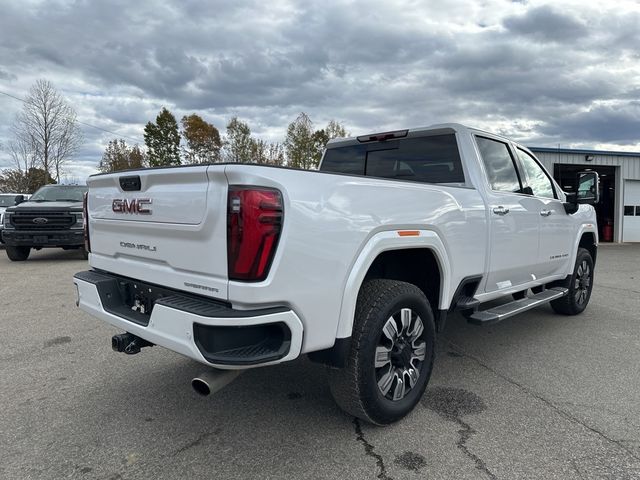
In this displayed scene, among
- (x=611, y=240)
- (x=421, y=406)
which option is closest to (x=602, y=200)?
(x=611, y=240)

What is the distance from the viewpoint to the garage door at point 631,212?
19906 millimetres

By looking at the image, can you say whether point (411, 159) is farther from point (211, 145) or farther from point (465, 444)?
point (211, 145)

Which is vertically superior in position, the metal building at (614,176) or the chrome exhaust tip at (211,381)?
the metal building at (614,176)

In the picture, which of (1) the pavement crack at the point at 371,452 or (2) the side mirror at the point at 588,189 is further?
(2) the side mirror at the point at 588,189

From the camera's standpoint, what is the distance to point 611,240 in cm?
2086

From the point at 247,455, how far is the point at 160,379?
1404 millimetres

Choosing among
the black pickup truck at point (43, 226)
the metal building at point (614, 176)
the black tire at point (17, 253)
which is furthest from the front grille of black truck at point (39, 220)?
the metal building at point (614, 176)

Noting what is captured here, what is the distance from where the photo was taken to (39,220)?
10.1m

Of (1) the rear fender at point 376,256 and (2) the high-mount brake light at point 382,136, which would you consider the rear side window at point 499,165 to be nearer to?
(2) the high-mount brake light at point 382,136

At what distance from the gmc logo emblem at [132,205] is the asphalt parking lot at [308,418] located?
1.36 m

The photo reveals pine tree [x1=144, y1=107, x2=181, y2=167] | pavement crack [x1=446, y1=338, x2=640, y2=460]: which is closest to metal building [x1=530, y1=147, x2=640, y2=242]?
pavement crack [x1=446, y1=338, x2=640, y2=460]

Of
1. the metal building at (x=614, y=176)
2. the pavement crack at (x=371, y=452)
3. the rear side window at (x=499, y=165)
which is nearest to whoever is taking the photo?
the pavement crack at (x=371, y=452)

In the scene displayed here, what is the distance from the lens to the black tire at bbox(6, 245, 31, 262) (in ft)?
35.4

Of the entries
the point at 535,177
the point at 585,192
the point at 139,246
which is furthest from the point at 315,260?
the point at 585,192
